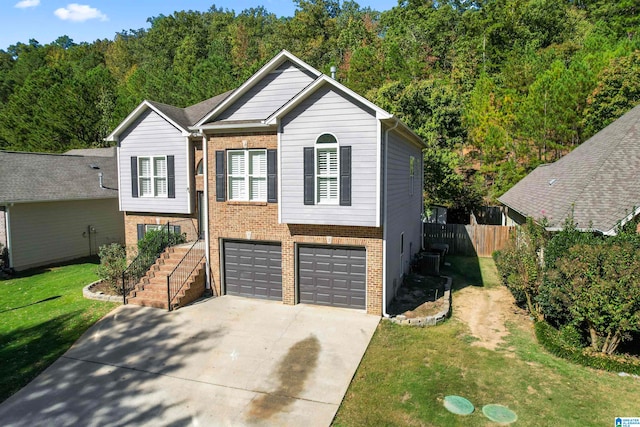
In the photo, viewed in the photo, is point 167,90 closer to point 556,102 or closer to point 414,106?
point 414,106

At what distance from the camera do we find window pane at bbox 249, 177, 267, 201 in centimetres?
1315

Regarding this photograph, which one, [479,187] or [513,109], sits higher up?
[513,109]

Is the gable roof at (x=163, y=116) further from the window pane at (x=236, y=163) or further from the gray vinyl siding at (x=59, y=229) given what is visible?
the gray vinyl siding at (x=59, y=229)

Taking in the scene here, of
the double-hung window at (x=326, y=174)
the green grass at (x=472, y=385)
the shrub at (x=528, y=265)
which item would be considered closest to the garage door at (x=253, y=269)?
the double-hung window at (x=326, y=174)

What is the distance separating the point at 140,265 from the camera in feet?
46.4

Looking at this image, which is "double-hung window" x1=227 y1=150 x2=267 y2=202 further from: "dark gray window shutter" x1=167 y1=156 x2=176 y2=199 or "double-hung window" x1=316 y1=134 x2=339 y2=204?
"dark gray window shutter" x1=167 y1=156 x2=176 y2=199

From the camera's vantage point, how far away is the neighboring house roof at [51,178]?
18609 millimetres

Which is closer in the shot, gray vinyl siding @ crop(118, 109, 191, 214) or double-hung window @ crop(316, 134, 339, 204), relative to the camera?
double-hung window @ crop(316, 134, 339, 204)

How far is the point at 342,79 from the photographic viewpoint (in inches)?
1693

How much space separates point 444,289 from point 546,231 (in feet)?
14.4

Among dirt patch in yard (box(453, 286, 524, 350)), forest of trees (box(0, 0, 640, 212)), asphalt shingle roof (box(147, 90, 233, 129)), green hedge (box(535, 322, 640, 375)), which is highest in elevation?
forest of trees (box(0, 0, 640, 212))

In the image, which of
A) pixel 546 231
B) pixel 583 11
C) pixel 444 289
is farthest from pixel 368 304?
pixel 583 11

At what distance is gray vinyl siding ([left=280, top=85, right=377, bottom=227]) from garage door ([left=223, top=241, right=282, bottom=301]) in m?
1.93

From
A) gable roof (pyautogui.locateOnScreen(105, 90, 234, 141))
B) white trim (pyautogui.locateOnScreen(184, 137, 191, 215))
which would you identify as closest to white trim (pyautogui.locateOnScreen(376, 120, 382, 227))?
gable roof (pyautogui.locateOnScreen(105, 90, 234, 141))
